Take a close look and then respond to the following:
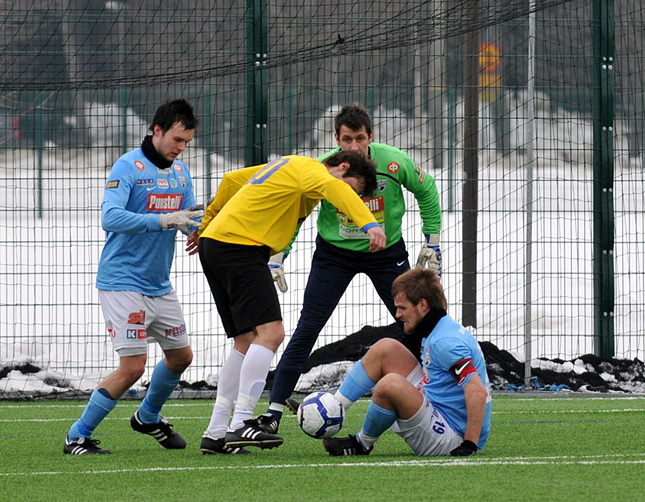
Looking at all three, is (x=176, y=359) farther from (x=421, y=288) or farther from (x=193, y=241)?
(x=421, y=288)

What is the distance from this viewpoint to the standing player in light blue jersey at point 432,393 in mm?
5641

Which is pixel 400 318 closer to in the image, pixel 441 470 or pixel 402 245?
pixel 441 470

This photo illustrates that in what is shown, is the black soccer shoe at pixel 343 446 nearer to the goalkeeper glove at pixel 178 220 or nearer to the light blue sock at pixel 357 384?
the light blue sock at pixel 357 384

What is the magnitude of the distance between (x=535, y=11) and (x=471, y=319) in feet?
9.25

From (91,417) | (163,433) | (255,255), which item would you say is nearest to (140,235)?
(255,255)

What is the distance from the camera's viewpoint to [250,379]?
6.06m

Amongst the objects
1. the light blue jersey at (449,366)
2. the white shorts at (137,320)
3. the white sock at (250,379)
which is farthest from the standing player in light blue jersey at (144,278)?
the light blue jersey at (449,366)

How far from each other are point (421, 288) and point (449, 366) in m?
0.42

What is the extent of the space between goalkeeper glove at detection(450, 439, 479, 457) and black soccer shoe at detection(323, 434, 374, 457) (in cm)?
54

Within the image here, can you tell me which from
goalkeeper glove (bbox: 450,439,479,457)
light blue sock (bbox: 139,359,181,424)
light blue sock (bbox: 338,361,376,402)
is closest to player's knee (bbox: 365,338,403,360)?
light blue sock (bbox: 338,361,376,402)

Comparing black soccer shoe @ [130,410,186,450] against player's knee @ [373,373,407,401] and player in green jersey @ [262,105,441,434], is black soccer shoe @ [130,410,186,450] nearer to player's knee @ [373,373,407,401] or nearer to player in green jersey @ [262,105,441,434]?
player in green jersey @ [262,105,441,434]

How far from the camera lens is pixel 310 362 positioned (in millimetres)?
10070

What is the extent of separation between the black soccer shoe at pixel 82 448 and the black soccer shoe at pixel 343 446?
1.32 meters

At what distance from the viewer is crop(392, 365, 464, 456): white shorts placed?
18.6ft
